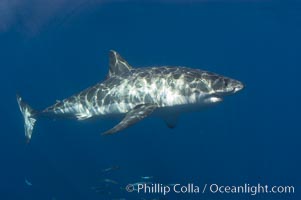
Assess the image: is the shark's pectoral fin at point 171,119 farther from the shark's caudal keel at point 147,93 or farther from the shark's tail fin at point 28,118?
the shark's tail fin at point 28,118

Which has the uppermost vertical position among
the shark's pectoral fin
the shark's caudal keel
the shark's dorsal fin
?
the shark's dorsal fin

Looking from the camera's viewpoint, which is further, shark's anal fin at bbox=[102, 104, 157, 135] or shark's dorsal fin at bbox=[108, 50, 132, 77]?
shark's dorsal fin at bbox=[108, 50, 132, 77]

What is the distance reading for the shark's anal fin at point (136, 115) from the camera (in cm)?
1071

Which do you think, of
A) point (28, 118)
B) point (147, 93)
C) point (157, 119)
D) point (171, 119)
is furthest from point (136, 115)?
point (157, 119)

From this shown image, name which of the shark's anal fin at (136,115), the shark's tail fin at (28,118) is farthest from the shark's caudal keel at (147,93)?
the shark's tail fin at (28,118)

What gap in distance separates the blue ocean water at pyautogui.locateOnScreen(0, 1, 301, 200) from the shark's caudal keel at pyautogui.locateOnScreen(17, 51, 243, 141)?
3445mm

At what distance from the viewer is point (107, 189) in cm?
1691

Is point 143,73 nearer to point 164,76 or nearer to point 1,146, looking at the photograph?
point 164,76

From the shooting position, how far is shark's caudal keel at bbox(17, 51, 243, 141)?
11.0m

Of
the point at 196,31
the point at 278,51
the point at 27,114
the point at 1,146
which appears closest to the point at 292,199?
the point at 27,114

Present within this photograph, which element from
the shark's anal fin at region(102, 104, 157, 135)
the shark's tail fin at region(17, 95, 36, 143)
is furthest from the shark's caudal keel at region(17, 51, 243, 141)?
the shark's tail fin at region(17, 95, 36, 143)

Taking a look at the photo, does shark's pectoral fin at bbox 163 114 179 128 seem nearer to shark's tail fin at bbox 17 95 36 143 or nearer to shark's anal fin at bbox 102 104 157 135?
shark's anal fin at bbox 102 104 157 135

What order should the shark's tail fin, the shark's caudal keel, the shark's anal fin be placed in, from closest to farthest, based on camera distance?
the shark's anal fin → the shark's caudal keel → the shark's tail fin

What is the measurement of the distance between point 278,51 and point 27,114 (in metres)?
72.4
